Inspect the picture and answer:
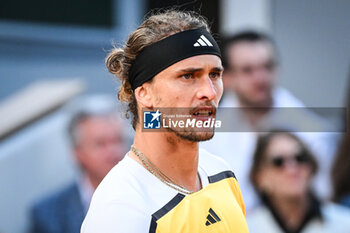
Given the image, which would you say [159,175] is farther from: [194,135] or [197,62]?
[197,62]

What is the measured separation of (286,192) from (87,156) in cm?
187

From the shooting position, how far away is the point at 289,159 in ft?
15.7

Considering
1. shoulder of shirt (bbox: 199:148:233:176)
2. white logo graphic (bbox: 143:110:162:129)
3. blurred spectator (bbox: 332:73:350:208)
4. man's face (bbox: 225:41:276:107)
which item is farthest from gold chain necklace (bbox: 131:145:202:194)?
man's face (bbox: 225:41:276:107)

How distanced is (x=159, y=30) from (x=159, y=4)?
186 inches

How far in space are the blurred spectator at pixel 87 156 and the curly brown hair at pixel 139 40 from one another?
2.71 metres

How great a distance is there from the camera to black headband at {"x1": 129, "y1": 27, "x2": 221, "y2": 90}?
2066mm

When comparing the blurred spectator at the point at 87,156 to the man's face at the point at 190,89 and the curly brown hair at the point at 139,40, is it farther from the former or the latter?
the man's face at the point at 190,89

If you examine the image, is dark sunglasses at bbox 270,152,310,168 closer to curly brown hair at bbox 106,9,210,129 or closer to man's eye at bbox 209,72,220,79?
curly brown hair at bbox 106,9,210,129

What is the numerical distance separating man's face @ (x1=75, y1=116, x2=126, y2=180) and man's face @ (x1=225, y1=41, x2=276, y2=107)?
123 cm

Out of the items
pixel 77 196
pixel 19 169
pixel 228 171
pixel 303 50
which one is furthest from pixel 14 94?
pixel 228 171

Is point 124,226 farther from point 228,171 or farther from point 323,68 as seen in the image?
point 323,68

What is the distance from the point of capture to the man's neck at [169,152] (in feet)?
7.10

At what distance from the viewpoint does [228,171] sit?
242 cm

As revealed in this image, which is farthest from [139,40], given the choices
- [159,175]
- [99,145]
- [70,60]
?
[70,60]
